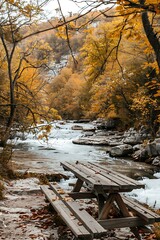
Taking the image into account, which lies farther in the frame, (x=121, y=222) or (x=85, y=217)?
(x=121, y=222)

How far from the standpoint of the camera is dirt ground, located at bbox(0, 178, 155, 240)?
368 cm

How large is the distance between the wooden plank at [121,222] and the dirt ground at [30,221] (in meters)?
0.34

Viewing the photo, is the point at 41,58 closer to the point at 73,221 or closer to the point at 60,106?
the point at 73,221

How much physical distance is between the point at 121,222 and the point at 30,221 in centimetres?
144

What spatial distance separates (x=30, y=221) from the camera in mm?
4180

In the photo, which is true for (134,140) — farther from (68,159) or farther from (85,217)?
(85,217)

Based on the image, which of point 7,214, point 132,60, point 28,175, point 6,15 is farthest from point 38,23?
point 132,60

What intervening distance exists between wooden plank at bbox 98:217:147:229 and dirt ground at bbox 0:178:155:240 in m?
0.34

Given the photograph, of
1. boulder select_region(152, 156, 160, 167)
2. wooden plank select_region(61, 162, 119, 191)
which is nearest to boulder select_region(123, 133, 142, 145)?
boulder select_region(152, 156, 160, 167)

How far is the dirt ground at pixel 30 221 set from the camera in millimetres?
3676

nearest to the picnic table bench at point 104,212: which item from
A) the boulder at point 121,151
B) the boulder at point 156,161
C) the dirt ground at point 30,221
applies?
the dirt ground at point 30,221

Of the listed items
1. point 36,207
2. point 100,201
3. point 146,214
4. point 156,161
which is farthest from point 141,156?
point 146,214

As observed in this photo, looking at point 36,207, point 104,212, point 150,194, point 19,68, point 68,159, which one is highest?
point 19,68

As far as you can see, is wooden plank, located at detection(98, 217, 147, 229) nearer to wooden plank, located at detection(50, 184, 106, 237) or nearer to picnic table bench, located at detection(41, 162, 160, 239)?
picnic table bench, located at detection(41, 162, 160, 239)
